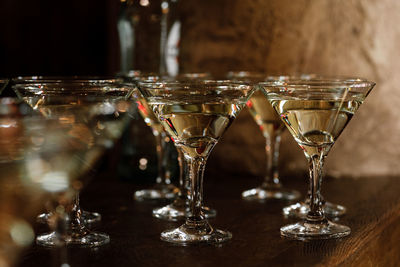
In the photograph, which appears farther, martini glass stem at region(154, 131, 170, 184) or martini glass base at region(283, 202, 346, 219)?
martini glass stem at region(154, 131, 170, 184)

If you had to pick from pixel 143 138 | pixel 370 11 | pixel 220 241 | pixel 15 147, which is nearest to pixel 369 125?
pixel 370 11

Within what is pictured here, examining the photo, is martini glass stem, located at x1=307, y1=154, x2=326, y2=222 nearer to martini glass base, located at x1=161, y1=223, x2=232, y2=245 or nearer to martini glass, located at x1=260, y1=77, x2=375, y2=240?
martini glass, located at x1=260, y1=77, x2=375, y2=240

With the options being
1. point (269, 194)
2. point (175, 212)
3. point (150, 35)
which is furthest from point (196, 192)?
point (150, 35)

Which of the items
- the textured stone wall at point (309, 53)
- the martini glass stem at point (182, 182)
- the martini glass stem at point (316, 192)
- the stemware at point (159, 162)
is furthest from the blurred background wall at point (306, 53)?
the martini glass stem at point (316, 192)

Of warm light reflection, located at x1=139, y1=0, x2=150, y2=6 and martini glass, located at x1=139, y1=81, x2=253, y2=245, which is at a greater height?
warm light reflection, located at x1=139, y1=0, x2=150, y2=6

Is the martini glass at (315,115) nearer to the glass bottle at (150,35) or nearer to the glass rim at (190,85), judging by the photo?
the glass rim at (190,85)

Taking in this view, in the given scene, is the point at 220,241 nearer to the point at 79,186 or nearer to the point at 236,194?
the point at 79,186

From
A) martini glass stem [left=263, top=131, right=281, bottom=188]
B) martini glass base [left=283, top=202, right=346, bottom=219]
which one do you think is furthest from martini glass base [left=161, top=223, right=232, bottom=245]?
martini glass stem [left=263, top=131, right=281, bottom=188]
